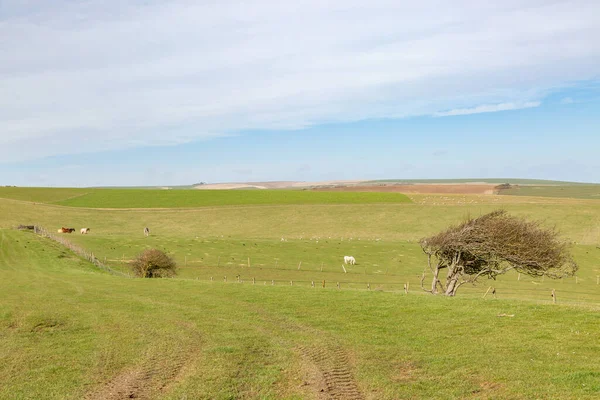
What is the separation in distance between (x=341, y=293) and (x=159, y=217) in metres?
93.0

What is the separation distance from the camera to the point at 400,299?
3123 cm

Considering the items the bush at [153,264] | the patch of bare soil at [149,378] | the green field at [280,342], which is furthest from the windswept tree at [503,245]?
the bush at [153,264]

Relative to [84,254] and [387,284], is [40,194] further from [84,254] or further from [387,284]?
[387,284]

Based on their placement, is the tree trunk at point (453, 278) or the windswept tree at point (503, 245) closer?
the windswept tree at point (503, 245)

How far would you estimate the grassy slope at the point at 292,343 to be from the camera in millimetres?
16422

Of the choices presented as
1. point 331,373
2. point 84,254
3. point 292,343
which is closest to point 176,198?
point 84,254

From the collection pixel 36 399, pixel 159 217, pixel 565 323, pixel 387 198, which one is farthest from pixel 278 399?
pixel 387 198

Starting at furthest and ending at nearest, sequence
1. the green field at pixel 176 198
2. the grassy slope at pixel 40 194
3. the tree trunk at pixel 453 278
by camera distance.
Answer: the grassy slope at pixel 40 194
the green field at pixel 176 198
the tree trunk at pixel 453 278

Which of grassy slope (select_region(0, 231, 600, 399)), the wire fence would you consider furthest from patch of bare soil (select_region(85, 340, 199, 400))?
the wire fence

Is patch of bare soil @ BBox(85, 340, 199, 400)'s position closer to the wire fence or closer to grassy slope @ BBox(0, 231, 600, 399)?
grassy slope @ BBox(0, 231, 600, 399)

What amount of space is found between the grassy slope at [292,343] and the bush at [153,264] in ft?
70.8

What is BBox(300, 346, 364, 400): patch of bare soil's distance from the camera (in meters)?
15.9

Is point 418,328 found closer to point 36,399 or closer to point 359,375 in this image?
point 359,375

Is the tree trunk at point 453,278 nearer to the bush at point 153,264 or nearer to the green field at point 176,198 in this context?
the bush at point 153,264
